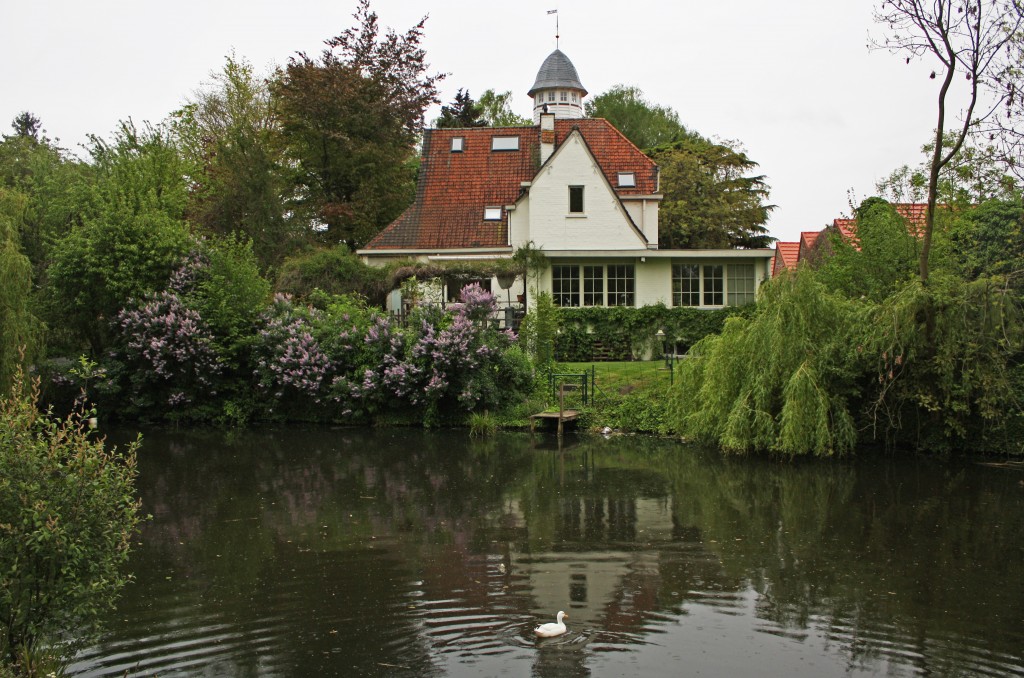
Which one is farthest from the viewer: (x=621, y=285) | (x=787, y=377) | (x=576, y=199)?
(x=576, y=199)

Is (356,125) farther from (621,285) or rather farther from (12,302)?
(12,302)

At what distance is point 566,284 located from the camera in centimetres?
2995

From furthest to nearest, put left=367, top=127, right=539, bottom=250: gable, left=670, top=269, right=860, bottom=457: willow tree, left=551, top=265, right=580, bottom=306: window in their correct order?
left=367, top=127, right=539, bottom=250: gable → left=551, top=265, right=580, bottom=306: window → left=670, top=269, right=860, bottom=457: willow tree

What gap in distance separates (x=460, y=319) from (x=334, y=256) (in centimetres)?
661

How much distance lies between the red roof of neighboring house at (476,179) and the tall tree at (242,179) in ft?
14.3

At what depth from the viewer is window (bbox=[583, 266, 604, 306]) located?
1180 inches

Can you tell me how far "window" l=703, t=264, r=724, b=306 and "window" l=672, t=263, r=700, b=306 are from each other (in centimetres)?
30

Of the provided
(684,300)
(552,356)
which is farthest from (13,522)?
(684,300)

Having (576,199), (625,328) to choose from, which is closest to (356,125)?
(576,199)

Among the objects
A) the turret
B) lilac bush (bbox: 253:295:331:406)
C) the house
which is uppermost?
the turret

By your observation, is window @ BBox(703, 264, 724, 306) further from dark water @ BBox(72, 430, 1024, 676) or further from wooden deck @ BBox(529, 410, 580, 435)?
dark water @ BBox(72, 430, 1024, 676)

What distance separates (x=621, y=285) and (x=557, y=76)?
18965mm

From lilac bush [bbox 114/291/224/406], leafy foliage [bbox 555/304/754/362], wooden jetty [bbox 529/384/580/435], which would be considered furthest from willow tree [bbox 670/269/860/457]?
lilac bush [bbox 114/291/224/406]

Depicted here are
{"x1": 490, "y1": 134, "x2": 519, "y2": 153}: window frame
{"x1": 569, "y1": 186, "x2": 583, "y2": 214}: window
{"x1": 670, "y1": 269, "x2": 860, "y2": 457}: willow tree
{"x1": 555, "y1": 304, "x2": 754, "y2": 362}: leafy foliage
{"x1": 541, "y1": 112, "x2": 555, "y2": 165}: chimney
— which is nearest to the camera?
{"x1": 670, "y1": 269, "x2": 860, "y2": 457}: willow tree
